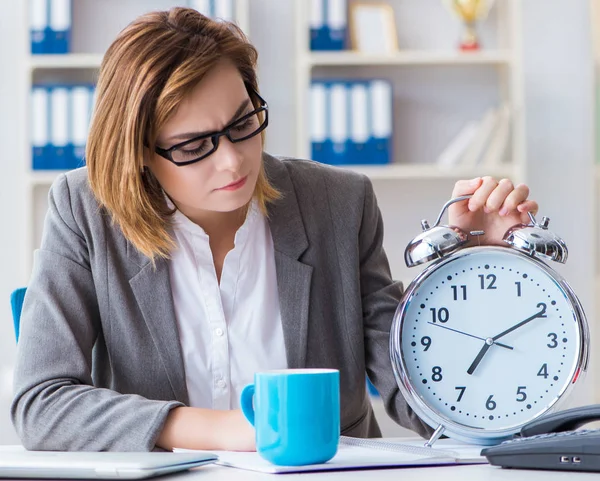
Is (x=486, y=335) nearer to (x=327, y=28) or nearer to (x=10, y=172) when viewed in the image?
(x=327, y=28)

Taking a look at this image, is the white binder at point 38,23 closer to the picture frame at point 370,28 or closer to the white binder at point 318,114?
the white binder at point 318,114

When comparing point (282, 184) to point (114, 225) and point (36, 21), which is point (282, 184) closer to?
point (114, 225)

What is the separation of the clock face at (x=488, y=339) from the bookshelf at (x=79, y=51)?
2.51 metres

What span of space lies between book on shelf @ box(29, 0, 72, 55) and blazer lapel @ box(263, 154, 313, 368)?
223 centimetres

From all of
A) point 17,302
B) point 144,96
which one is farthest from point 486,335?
point 17,302

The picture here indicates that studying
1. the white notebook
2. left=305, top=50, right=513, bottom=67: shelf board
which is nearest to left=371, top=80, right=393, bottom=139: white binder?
left=305, top=50, right=513, bottom=67: shelf board

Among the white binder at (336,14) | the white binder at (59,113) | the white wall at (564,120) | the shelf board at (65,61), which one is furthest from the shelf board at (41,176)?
the white wall at (564,120)

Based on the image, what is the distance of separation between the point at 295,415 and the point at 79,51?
10.1 ft

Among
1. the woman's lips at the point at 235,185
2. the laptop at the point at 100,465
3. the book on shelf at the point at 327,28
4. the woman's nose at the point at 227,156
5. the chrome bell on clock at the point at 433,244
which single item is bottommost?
the laptop at the point at 100,465

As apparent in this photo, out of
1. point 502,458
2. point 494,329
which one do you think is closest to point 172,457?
point 502,458

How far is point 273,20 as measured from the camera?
148 inches

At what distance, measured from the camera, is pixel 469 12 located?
362 centimetres

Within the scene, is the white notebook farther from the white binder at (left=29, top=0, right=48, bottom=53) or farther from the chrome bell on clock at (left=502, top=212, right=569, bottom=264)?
the white binder at (left=29, top=0, right=48, bottom=53)

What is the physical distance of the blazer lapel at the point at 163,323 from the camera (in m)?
1.50
